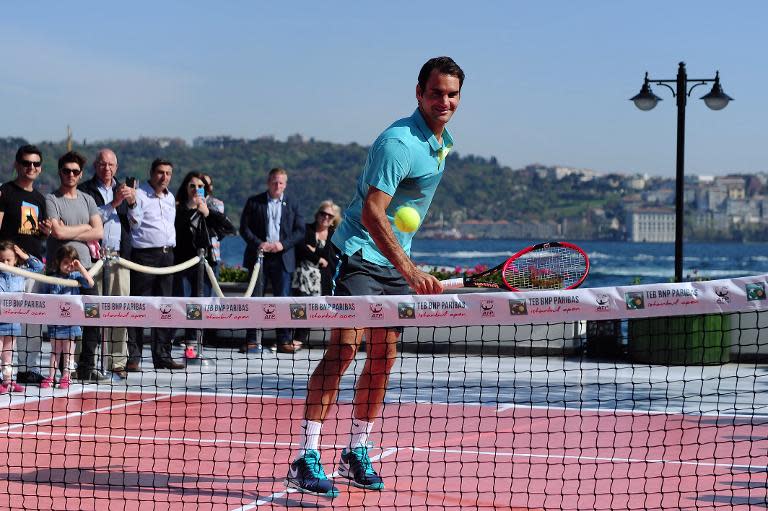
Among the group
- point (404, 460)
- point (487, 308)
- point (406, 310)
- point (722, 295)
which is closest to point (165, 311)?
point (406, 310)

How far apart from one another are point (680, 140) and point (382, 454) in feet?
36.8

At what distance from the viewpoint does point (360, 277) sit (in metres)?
6.34

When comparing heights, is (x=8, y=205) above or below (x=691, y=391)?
above

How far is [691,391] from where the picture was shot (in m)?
11.1

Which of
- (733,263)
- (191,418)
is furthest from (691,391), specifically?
(733,263)

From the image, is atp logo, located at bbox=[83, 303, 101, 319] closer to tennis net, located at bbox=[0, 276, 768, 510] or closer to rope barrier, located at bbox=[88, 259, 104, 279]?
tennis net, located at bbox=[0, 276, 768, 510]

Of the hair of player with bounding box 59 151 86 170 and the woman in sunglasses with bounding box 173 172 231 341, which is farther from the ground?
the hair of player with bounding box 59 151 86 170

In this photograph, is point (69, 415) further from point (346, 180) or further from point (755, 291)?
point (346, 180)

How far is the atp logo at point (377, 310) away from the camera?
5.87 m

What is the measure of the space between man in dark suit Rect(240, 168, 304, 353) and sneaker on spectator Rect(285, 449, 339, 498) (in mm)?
7783

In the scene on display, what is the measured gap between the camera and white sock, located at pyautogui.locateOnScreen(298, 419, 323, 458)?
6.34 m

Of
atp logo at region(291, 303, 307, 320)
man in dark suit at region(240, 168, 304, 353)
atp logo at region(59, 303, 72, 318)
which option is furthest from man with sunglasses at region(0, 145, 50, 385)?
atp logo at region(291, 303, 307, 320)

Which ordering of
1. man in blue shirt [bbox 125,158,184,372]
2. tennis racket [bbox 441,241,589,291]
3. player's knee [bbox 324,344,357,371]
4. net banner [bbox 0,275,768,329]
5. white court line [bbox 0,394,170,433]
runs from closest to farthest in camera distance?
1. net banner [bbox 0,275,768,329]
2. player's knee [bbox 324,344,357,371]
3. tennis racket [bbox 441,241,589,291]
4. white court line [bbox 0,394,170,433]
5. man in blue shirt [bbox 125,158,184,372]

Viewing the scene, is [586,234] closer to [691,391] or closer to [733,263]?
[733,263]
